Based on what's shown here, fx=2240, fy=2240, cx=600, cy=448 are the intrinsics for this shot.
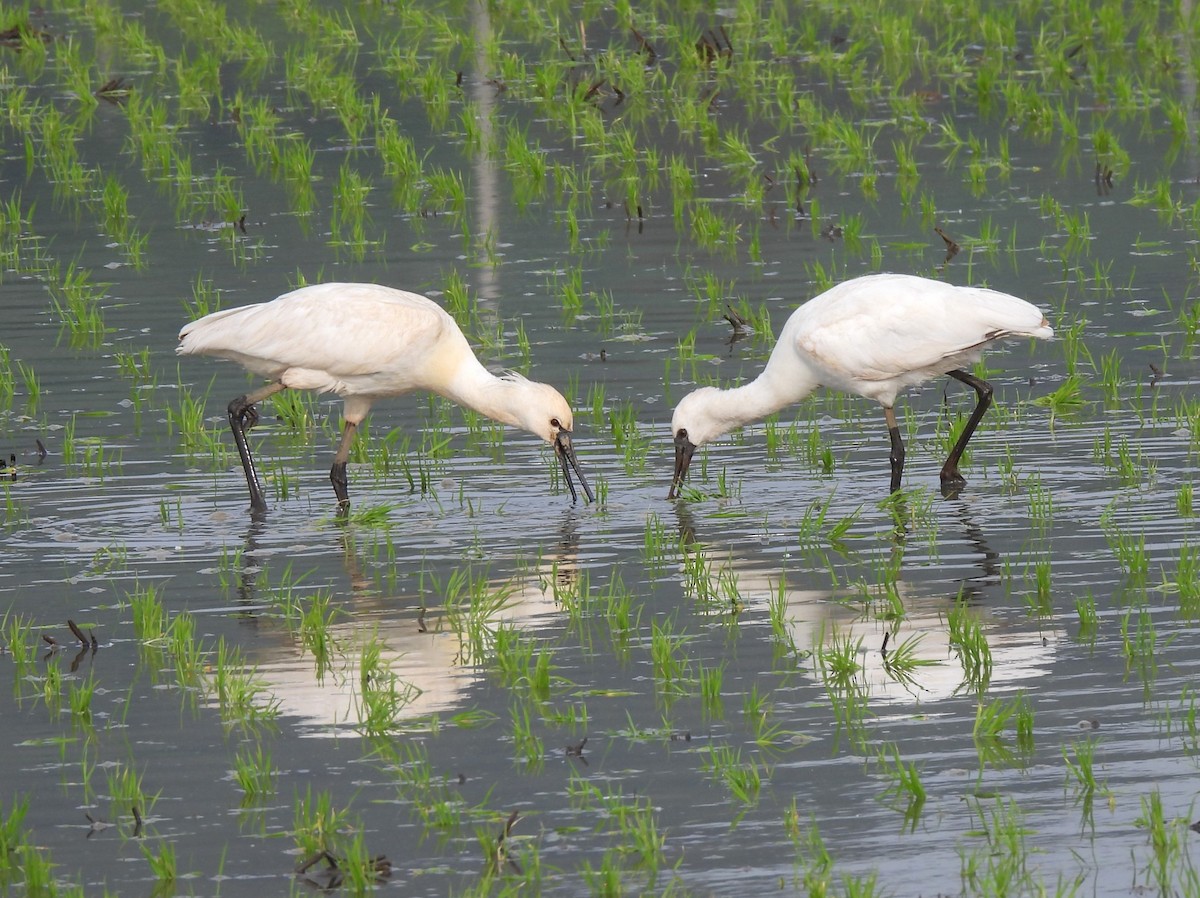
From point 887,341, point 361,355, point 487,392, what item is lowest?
point 487,392

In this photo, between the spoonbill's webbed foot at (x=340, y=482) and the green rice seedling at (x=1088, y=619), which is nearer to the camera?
the green rice seedling at (x=1088, y=619)

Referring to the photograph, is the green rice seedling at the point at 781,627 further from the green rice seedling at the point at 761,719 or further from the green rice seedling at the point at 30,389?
the green rice seedling at the point at 30,389

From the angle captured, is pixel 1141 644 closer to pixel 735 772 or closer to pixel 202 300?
pixel 735 772

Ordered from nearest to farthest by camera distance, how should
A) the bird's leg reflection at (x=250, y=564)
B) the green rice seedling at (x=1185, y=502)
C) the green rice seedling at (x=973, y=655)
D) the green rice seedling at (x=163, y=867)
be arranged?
the green rice seedling at (x=163, y=867) < the green rice seedling at (x=973, y=655) < the bird's leg reflection at (x=250, y=564) < the green rice seedling at (x=1185, y=502)

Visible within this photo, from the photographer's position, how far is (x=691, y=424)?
9.77 metres

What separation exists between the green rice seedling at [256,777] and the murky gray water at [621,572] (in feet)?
0.16

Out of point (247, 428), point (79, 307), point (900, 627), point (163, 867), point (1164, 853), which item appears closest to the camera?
point (1164, 853)

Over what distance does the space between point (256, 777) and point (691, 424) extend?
13.2ft

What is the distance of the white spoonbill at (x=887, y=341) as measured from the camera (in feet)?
30.8

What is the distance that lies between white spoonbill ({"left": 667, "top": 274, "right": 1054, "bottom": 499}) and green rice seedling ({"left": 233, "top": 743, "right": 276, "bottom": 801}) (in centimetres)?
365

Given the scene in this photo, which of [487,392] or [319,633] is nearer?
[319,633]

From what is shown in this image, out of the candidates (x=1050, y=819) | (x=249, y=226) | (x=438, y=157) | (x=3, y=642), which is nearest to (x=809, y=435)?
(x=3, y=642)

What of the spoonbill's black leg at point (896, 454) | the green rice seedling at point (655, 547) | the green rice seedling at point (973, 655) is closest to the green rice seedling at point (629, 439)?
the green rice seedling at point (655, 547)

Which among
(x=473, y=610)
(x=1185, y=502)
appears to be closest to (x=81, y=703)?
(x=473, y=610)
